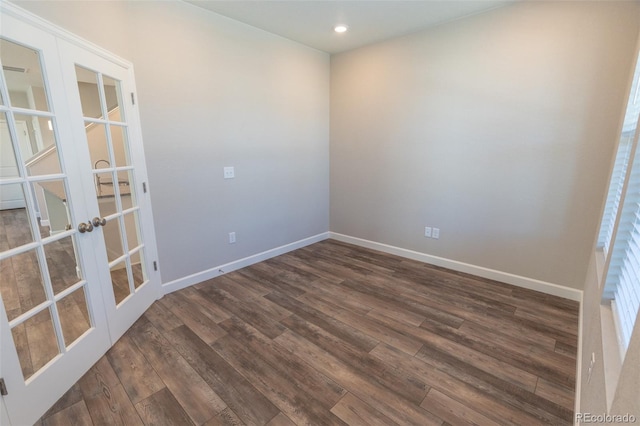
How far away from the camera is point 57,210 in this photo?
1710 mm

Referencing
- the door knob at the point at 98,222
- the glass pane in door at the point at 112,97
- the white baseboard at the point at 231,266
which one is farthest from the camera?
the white baseboard at the point at 231,266

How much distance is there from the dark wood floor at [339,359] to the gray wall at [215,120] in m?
0.67

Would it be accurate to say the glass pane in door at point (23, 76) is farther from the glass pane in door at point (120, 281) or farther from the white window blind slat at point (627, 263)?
the white window blind slat at point (627, 263)

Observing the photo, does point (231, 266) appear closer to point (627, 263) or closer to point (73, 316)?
point (73, 316)

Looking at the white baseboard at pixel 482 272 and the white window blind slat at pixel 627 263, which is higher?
the white window blind slat at pixel 627 263

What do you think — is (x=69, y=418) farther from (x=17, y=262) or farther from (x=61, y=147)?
(x=61, y=147)

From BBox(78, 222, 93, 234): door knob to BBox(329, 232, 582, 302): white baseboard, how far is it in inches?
126

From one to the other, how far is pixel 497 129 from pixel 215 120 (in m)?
2.87

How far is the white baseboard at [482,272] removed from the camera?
2.77 metres

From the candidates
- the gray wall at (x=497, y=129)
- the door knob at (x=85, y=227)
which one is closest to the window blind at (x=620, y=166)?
the gray wall at (x=497, y=129)

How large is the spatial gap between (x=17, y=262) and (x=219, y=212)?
1.76 meters

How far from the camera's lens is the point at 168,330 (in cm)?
229

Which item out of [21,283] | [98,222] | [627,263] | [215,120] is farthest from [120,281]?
[627,263]

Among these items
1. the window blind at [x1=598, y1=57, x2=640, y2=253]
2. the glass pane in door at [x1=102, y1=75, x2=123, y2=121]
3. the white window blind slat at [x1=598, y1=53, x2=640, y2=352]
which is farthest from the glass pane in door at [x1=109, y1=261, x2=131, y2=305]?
the window blind at [x1=598, y1=57, x2=640, y2=253]
